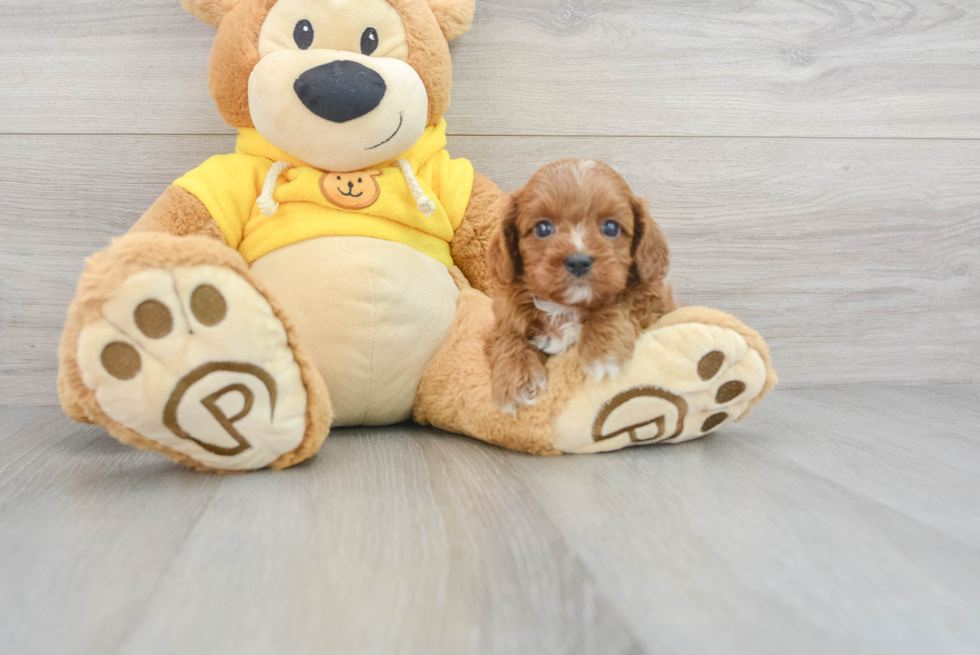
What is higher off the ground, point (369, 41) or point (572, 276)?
point (369, 41)

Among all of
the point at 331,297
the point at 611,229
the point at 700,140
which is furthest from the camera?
the point at 700,140

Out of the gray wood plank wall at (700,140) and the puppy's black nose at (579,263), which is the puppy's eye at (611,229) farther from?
the gray wood plank wall at (700,140)

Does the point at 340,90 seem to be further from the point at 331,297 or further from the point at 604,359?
the point at 604,359

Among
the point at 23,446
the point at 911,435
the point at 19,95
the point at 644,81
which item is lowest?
the point at 23,446

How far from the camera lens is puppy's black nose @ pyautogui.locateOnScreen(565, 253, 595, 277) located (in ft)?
2.71

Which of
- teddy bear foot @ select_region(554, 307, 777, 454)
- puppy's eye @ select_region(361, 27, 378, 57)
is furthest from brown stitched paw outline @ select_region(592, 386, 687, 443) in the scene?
puppy's eye @ select_region(361, 27, 378, 57)

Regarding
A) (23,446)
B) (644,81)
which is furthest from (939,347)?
(23,446)

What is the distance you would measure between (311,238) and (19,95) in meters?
0.71

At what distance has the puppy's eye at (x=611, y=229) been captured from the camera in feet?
2.85

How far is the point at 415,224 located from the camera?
1099 millimetres

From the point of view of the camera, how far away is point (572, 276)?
32.8 inches

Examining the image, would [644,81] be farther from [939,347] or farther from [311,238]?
[939,347]

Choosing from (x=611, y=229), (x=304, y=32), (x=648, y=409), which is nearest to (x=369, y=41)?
(x=304, y=32)

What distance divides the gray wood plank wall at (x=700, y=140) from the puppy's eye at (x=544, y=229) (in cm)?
50
